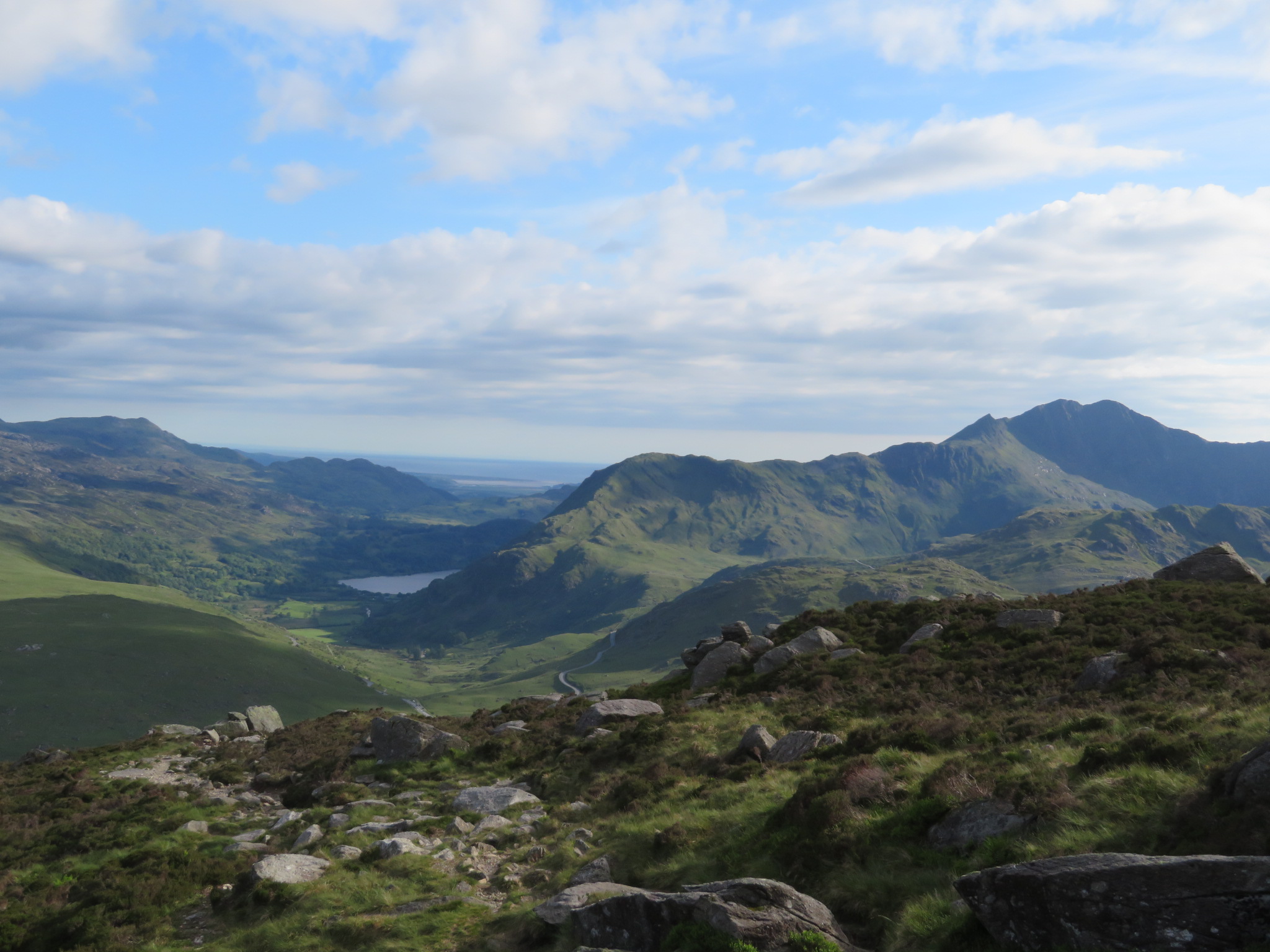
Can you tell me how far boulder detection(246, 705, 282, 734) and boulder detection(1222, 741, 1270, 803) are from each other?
62.2 metres

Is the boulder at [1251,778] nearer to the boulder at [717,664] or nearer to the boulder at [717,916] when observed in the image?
the boulder at [717,916]

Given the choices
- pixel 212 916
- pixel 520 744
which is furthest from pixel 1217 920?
pixel 520 744

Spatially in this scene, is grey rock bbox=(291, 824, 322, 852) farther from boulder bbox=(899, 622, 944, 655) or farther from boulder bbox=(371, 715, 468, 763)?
boulder bbox=(899, 622, 944, 655)

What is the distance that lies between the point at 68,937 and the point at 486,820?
508 inches

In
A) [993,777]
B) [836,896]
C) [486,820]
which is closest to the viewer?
[836,896]

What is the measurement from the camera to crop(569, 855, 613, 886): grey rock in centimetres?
1908

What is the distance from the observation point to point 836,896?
15.0m

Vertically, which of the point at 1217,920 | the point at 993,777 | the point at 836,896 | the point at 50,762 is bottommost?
the point at 50,762

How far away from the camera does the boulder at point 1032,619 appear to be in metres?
39.4

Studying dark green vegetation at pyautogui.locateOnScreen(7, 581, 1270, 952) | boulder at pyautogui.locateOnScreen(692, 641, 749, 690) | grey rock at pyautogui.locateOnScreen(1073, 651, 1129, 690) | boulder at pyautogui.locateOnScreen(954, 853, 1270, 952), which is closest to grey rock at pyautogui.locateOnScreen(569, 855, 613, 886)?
dark green vegetation at pyautogui.locateOnScreen(7, 581, 1270, 952)

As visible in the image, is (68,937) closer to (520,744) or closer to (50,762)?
(520,744)

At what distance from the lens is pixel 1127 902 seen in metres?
10.4

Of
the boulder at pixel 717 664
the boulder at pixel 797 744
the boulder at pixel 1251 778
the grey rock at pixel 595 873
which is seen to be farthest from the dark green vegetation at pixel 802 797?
the boulder at pixel 717 664

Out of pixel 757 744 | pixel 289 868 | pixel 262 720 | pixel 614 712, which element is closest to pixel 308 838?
pixel 289 868
